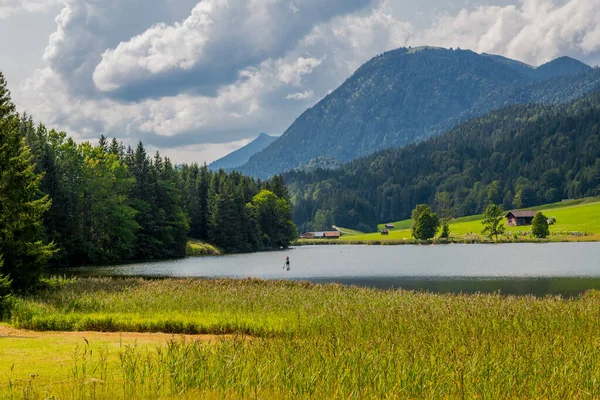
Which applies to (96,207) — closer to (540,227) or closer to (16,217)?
(16,217)

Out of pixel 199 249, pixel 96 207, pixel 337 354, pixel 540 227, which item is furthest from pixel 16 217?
pixel 540 227

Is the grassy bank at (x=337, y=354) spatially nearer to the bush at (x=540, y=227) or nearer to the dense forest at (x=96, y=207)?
the dense forest at (x=96, y=207)

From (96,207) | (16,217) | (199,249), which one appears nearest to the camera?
(16,217)

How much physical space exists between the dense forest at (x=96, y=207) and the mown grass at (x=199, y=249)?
4290mm

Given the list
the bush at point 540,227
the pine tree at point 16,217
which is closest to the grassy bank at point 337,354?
the pine tree at point 16,217

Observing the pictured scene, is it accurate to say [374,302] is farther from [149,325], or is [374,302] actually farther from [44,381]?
[44,381]

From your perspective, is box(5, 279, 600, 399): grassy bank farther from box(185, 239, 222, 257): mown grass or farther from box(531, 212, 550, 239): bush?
box(531, 212, 550, 239): bush

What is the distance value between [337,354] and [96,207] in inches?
3050

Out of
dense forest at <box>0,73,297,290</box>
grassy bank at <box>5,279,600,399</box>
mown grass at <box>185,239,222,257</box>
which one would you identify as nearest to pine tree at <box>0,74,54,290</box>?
dense forest at <box>0,73,297,290</box>

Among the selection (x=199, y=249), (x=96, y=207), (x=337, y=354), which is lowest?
(x=337, y=354)

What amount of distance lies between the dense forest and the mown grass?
14.1 ft

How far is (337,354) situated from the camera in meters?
13.5

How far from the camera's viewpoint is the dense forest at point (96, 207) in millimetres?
31391

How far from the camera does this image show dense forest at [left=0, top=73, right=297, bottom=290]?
103 ft
